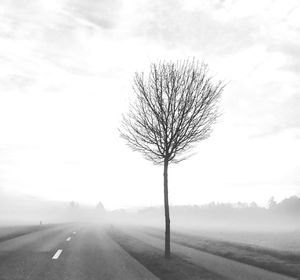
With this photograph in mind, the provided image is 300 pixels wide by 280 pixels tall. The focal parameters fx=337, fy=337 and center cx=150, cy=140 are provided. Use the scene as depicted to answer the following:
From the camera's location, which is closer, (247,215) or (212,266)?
(212,266)

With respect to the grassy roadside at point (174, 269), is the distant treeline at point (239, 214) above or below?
above

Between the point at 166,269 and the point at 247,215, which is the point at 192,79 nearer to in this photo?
the point at 166,269

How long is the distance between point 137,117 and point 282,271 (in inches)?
370

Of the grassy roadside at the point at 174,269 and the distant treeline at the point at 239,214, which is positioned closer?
the grassy roadside at the point at 174,269

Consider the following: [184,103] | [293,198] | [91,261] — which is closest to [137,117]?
[184,103]

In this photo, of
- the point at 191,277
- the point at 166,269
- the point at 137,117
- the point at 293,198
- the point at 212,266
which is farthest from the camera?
the point at 293,198

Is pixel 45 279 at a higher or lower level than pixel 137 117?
lower

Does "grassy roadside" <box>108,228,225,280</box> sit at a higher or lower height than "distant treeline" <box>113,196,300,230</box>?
lower

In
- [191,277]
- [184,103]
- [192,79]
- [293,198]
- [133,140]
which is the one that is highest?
[293,198]

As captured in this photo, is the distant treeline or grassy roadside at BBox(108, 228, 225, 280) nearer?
grassy roadside at BBox(108, 228, 225, 280)

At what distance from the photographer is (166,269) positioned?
40.2 ft

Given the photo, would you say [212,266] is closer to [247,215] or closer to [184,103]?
[184,103]

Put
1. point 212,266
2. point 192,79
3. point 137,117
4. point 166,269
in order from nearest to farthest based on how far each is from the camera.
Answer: point 166,269, point 212,266, point 192,79, point 137,117

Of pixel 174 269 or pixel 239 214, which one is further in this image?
pixel 239 214
